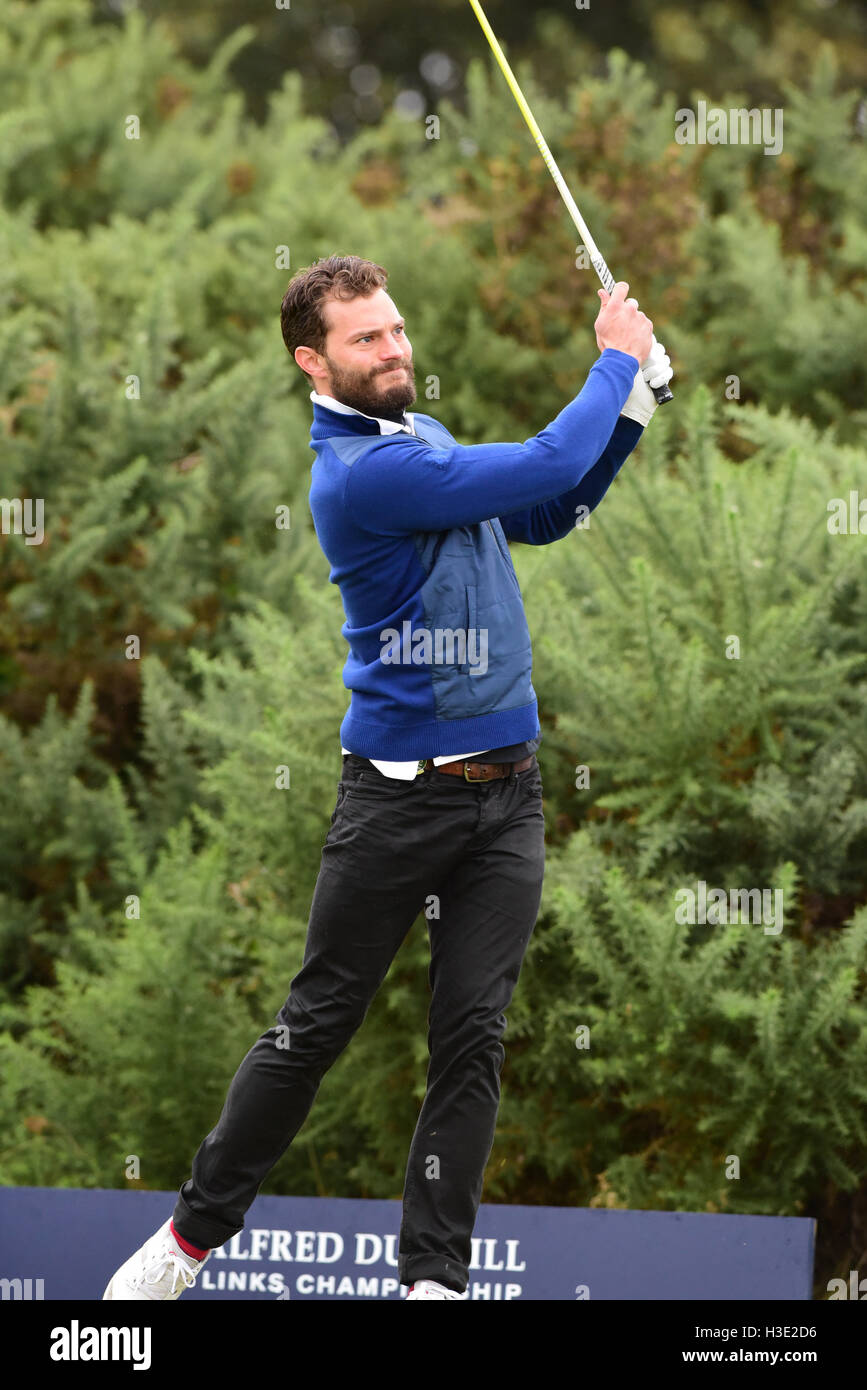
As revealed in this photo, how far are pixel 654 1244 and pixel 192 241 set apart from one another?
6.62m

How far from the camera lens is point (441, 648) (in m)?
2.98

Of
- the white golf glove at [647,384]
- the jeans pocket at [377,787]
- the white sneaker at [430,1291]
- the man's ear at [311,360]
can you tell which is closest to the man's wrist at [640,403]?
the white golf glove at [647,384]

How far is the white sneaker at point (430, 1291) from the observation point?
9.58 feet

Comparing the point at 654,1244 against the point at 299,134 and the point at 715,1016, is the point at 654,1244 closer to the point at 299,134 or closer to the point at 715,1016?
the point at 715,1016

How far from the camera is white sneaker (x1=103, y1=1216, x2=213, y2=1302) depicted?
3.10 meters

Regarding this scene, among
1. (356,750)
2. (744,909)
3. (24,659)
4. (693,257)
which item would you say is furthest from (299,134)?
(356,750)

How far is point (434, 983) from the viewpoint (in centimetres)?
311

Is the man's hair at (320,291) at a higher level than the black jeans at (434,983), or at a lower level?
higher

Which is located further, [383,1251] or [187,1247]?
[383,1251]

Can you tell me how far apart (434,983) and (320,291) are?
134cm

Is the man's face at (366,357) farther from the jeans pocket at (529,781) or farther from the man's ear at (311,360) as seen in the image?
the jeans pocket at (529,781)

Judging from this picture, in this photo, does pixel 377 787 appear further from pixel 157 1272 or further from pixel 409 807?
pixel 157 1272

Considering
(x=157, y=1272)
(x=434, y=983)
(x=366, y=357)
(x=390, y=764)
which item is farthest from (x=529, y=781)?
(x=157, y=1272)

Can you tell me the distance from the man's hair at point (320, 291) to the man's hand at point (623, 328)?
43cm
